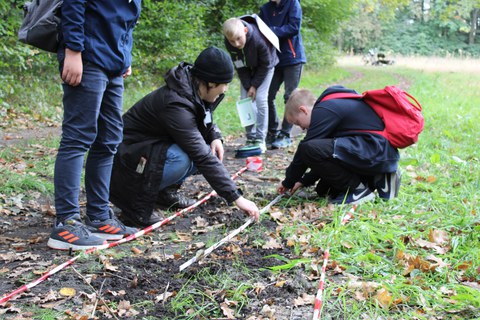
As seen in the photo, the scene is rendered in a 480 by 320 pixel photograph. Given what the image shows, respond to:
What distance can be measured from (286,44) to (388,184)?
2946 mm

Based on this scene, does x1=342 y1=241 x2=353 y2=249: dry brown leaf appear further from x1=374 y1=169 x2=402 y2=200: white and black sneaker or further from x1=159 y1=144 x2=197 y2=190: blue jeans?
x1=159 y1=144 x2=197 y2=190: blue jeans

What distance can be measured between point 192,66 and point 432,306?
229cm

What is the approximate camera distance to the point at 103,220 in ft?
11.7

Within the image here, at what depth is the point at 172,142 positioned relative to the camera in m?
3.93

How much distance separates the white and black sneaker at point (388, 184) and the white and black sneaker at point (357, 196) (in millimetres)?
91

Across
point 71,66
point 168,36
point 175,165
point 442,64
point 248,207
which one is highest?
point 71,66

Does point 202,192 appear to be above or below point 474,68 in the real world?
above

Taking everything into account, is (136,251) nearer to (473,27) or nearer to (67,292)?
(67,292)

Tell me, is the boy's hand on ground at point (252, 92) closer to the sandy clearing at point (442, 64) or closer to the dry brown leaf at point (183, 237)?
the dry brown leaf at point (183, 237)

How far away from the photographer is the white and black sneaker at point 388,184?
4281mm

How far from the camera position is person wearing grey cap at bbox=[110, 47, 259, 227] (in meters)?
3.59

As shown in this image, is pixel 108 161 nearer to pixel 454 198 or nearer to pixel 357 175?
pixel 357 175

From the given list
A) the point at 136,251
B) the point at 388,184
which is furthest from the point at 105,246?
the point at 388,184

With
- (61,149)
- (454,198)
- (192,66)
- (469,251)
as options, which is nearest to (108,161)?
(61,149)
